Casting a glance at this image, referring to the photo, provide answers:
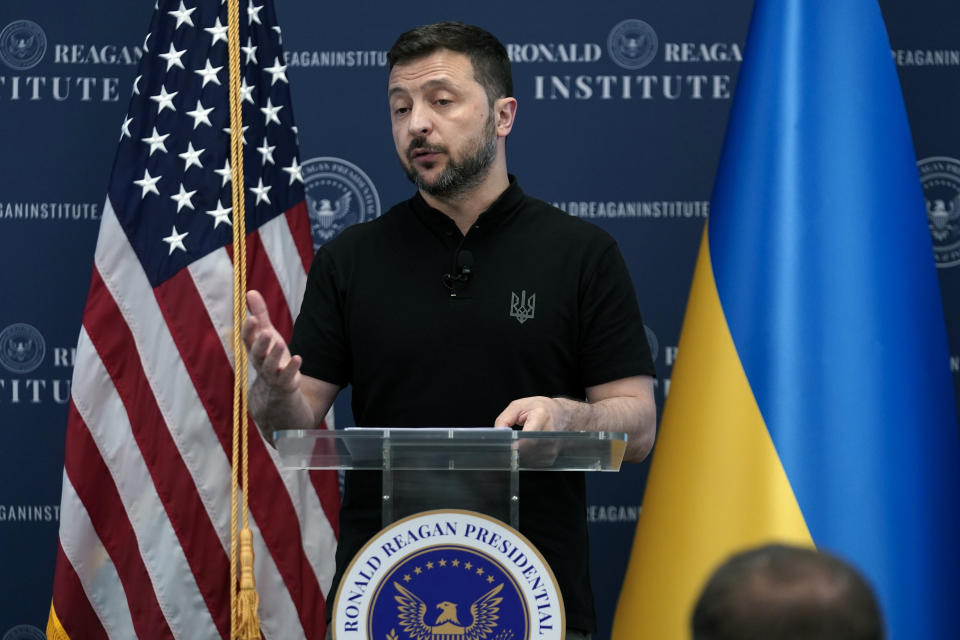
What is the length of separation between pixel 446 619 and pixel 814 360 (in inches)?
51.6

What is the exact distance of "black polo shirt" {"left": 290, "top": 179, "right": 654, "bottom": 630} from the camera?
1985mm

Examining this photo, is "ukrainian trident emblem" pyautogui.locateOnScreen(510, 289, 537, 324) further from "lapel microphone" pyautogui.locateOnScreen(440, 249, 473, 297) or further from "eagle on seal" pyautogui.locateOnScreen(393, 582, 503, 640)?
"eagle on seal" pyautogui.locateOnScreen(393, 582, 503, 640)

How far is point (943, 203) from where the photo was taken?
3373 mm

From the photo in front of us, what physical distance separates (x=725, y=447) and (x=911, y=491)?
387 millimetres

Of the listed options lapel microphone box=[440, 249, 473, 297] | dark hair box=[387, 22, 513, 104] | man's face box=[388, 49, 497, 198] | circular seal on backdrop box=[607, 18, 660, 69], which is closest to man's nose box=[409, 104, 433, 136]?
man's face box=[388, 49, 497, 198]

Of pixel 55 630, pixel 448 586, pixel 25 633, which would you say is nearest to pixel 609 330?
pixel 448 586

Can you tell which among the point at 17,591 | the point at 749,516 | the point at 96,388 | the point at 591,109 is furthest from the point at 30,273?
the point at 749,516

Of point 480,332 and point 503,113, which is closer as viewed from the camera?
point 480,332

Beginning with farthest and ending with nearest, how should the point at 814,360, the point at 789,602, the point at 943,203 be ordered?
the point at 943,203 → the point at 814,360 → the point at 789,602

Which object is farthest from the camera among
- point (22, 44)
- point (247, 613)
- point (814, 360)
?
point (22, 44)

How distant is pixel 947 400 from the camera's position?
2.62 m

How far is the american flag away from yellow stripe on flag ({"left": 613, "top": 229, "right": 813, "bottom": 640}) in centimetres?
81

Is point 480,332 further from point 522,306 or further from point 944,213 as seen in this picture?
point 944,213

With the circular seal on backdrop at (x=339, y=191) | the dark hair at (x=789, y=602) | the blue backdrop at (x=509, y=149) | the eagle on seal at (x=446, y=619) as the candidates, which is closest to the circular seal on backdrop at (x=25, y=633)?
the blue backdrop at (x=509, y=149)
